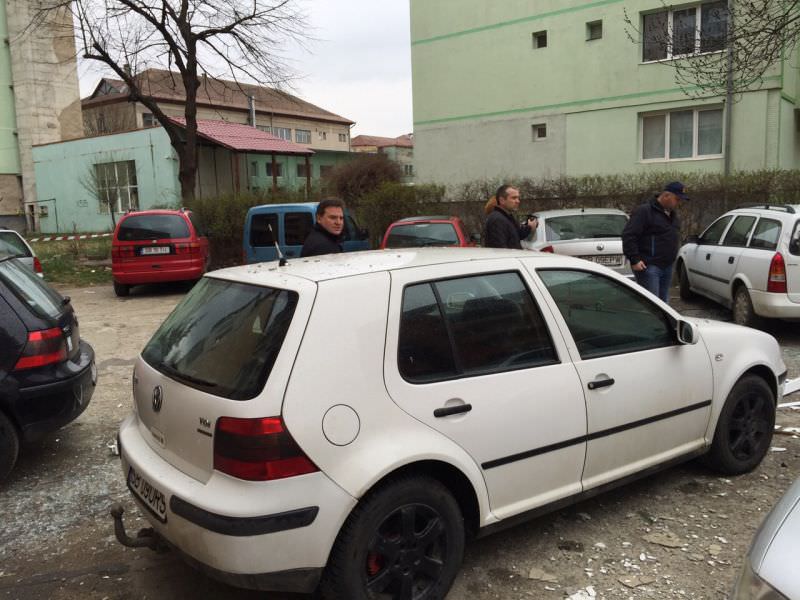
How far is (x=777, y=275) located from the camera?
761 cm

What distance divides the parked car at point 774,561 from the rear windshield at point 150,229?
12.4 metres

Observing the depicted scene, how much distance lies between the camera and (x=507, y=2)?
21531 mm

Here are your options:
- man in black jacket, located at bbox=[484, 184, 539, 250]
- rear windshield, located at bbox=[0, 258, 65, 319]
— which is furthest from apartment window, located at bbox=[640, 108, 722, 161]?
rear windshield, located at bbox=[0, 258, 65, 319]

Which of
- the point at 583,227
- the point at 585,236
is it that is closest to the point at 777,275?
the point at 585,236

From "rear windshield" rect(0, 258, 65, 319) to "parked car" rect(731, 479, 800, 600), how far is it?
13.9 feet

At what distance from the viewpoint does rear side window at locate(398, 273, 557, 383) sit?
115 inches

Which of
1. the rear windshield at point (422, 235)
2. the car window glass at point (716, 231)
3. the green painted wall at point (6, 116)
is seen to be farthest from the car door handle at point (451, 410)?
the green painted wall at point (6, 116)

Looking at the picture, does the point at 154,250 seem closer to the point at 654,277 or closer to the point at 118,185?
the point at 654,277

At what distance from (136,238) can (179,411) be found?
1111 centimetres

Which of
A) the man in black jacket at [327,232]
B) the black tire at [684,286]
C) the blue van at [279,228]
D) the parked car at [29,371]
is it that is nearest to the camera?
the parked car at [29,371]

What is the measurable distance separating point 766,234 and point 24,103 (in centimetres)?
4094

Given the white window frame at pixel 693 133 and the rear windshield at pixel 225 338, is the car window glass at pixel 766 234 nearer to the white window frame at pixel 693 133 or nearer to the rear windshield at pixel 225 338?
the rear windshield at pixel 225 338

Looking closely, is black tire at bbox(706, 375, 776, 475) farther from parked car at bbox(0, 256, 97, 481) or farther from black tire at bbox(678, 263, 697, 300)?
black tire at bbox(678, 263, 697, 300)

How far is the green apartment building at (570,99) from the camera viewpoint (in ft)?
58.5
